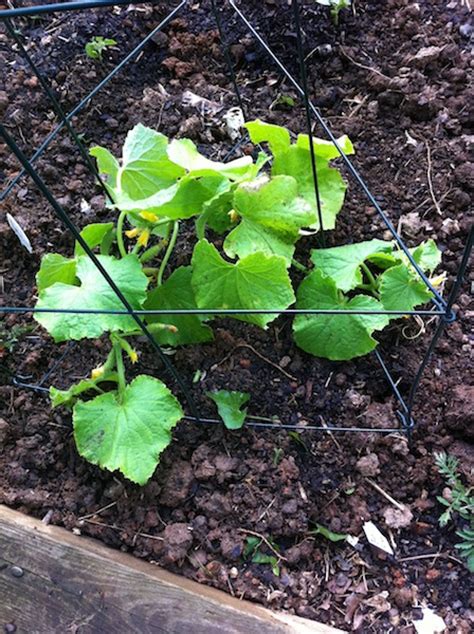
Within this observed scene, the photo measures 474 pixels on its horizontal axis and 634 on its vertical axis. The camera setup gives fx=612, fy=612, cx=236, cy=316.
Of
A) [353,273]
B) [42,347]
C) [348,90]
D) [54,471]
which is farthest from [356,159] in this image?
[54,471]

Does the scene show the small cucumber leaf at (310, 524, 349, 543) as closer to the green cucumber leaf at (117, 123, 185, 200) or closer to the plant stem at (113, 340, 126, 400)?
the plant stem at (113, 340, 126, 400)

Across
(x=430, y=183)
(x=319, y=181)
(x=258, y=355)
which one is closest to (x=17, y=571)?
(x=258, y=355)

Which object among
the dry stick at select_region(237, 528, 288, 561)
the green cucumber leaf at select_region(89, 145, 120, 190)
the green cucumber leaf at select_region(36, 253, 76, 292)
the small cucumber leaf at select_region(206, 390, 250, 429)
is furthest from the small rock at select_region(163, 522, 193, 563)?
the green cucumber leaf at select_region(89, 145, 120, 190)

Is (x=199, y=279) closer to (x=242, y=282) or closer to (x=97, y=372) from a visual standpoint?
(x=242, y=282)

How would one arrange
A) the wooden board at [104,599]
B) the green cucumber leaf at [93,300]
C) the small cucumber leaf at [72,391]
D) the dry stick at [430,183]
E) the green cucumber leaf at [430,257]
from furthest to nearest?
1. the dry stick at [430,183]
2. the green cucumber leaf at [430,257]
3. the small cucumber leaf at [72,391]
4. the green cucumber leaf at [93,300]
5. the wooden board at [104,599]

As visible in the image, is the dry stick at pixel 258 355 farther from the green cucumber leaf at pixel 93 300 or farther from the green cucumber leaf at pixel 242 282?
the green cucumber leaf at pixel 93 300

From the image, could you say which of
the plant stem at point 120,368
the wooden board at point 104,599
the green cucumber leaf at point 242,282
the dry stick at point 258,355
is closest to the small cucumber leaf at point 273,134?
the green cucumber leaf at point 242,282

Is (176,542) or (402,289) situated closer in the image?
(176,542)
